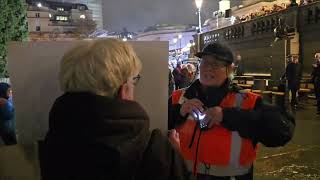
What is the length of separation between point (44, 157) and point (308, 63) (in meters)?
20.0

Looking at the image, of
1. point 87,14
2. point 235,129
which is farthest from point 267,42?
point 87,14

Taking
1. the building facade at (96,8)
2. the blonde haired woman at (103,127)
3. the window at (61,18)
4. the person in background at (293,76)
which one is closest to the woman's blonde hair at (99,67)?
the blonde haired woman at (103,127)

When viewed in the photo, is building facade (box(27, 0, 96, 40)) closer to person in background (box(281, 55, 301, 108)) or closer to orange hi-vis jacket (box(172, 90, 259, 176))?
person in background (box(281, 55, 301, 108))

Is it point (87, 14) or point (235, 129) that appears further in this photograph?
point (87, 14)

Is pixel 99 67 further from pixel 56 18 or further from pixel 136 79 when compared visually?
pixel 56 18

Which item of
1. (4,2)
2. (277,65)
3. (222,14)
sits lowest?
(277,65)

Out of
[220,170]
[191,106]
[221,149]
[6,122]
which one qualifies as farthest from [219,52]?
[6,122]

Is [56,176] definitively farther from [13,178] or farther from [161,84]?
[161,84]

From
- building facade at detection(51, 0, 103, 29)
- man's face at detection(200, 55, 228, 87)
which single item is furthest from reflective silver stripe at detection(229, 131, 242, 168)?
building facade at detection(51, 0, 103, 29)

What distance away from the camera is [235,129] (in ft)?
8.23

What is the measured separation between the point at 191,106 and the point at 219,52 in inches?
17.2

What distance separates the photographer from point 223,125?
251cm

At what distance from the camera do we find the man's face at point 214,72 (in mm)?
2738

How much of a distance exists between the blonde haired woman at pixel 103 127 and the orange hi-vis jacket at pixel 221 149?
0.95 m
